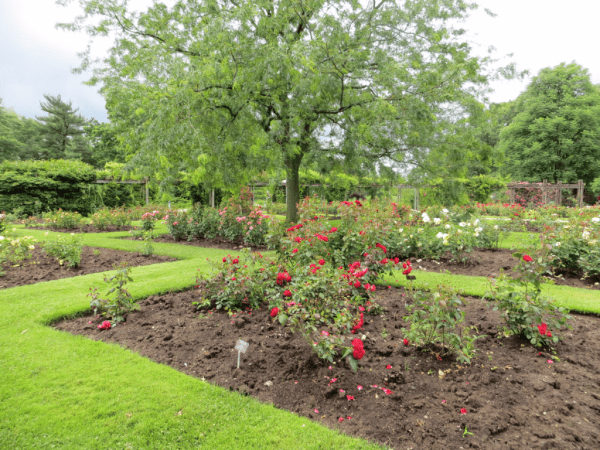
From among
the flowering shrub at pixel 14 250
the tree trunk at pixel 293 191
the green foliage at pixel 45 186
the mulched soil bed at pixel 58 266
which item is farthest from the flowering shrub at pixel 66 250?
the green foliage at pixel 45 186

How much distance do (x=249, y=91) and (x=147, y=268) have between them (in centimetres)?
349

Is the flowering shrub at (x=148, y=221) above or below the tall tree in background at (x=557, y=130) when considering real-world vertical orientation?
below

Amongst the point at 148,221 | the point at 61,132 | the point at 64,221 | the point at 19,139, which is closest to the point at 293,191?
the point at 148,221

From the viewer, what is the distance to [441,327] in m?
2.72

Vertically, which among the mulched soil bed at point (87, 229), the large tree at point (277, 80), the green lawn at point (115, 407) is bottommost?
the green lawn at point (115, 407)

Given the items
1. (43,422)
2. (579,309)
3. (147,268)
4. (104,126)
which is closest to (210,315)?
(43,422)

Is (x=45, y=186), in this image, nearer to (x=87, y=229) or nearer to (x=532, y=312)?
(x=87, y=229)

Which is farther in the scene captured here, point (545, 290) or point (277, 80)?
point (277, 80)

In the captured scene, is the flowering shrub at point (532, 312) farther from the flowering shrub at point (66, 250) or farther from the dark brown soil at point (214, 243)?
the flowering shrub at point (66, 250)

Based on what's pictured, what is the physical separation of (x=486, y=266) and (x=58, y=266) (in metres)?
7.15

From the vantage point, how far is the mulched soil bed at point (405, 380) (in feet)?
6.33

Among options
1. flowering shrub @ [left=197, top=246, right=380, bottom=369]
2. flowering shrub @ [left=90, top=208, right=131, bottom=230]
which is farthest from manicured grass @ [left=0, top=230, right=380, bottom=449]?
flowering shrub @ [left=90, top=208, right=131, bottom=230]

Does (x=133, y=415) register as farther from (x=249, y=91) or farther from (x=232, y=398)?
(x=249, y=91)

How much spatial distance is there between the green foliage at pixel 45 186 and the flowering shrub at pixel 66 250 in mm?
9519
